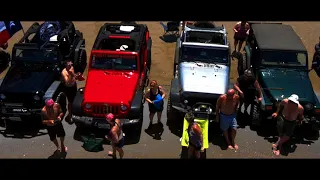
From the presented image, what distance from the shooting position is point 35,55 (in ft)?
33.4

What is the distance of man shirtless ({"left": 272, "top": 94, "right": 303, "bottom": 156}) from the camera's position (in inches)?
316

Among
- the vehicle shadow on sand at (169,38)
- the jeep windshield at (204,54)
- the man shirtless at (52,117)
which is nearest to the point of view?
the man shirtless at (52,117)

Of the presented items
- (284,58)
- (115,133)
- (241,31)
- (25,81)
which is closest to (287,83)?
(284,58)

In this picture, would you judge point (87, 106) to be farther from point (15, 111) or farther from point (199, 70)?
point (199, 70)

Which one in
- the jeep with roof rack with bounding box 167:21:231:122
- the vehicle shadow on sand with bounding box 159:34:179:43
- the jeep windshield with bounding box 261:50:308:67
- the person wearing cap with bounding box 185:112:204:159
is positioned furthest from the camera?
the vehicle shadow on sand with bounding box 159:34:179:43

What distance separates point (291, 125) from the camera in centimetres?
819

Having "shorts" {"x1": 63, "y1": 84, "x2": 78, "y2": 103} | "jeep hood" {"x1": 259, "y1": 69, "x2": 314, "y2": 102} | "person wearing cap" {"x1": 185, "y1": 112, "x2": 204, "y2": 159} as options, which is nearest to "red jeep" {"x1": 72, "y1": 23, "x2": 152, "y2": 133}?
"shorts" {"x1": 63, "y1": 84, "x2": 78, "y2": 103}

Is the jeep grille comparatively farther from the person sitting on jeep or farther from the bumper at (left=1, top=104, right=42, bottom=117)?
the person sitting on jeep

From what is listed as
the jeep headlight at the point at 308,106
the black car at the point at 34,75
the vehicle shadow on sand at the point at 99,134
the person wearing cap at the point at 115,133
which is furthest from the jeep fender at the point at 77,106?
the jeep headlight at the point at 308,106

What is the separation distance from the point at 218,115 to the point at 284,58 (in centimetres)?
285

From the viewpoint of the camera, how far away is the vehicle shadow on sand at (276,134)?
8.84 meters

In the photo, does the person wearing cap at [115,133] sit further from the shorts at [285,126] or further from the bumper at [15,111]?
the shorts at [285,126]

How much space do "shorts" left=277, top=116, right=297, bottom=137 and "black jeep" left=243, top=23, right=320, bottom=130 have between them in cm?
58
